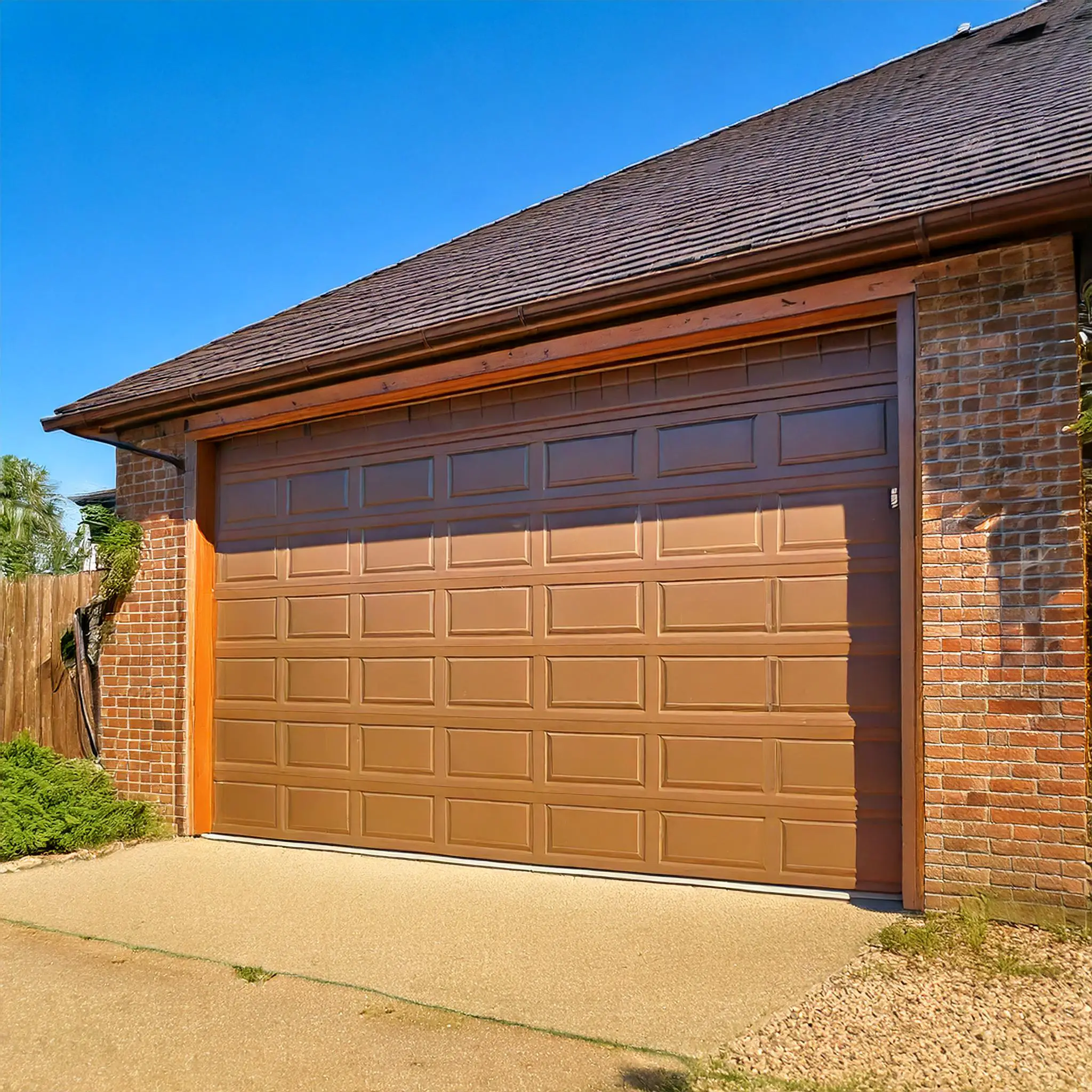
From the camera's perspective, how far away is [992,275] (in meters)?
5.00

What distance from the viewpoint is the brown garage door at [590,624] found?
217 inches

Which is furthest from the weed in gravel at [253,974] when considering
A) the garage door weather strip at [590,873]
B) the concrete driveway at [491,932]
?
the garage door weather strip at [590,873]

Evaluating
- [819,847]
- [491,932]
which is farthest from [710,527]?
[491,932]

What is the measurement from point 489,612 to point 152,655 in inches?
119

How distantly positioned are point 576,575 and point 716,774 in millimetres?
1471

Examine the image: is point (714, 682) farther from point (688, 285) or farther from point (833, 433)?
point (688, 285)

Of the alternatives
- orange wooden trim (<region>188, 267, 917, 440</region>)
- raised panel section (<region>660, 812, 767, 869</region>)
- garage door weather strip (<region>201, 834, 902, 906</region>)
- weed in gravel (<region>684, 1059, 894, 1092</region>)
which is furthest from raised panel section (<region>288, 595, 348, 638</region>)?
weed in gravel (<region>684, 1059, 894, 1092</region>)

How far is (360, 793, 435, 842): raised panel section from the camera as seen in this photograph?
6.72m

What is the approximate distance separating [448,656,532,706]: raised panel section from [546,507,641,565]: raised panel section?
736mm

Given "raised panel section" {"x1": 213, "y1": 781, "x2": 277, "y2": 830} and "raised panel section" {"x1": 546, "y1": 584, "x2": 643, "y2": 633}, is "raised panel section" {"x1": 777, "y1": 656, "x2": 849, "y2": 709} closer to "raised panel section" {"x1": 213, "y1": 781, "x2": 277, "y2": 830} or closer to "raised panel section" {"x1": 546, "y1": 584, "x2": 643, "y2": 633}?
"raised panel section" {"x1": 546, "y1": 584, "x2": 643, "y2": 633}

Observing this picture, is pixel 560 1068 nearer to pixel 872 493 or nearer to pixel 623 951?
pixel 623 951

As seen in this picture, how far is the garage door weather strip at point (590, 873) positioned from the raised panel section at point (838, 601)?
4.69 ft

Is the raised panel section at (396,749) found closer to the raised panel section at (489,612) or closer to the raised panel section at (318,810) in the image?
the raised panel section at (318,810)

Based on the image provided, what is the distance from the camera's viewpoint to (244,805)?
24.7 feet
